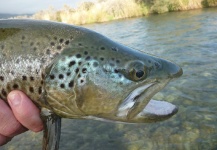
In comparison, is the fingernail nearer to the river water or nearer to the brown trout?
the brown trout

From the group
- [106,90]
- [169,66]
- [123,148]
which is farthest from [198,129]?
[106,90]

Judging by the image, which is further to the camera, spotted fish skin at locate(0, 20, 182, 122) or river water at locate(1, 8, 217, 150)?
river water at locate(1, 8, 217, 150)

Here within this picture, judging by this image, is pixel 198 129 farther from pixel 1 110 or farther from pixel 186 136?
pixel 1 110

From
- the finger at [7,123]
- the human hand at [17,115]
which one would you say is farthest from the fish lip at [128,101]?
the finger at [7,123]

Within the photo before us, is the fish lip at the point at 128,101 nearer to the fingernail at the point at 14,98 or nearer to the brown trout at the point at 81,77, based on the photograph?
the brown trout at the point at 81,77

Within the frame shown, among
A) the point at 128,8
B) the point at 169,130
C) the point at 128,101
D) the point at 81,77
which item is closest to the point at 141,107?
the point at 128,101

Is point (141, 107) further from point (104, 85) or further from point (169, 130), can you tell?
point (169, 130)

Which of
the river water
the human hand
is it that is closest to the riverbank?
the river water
